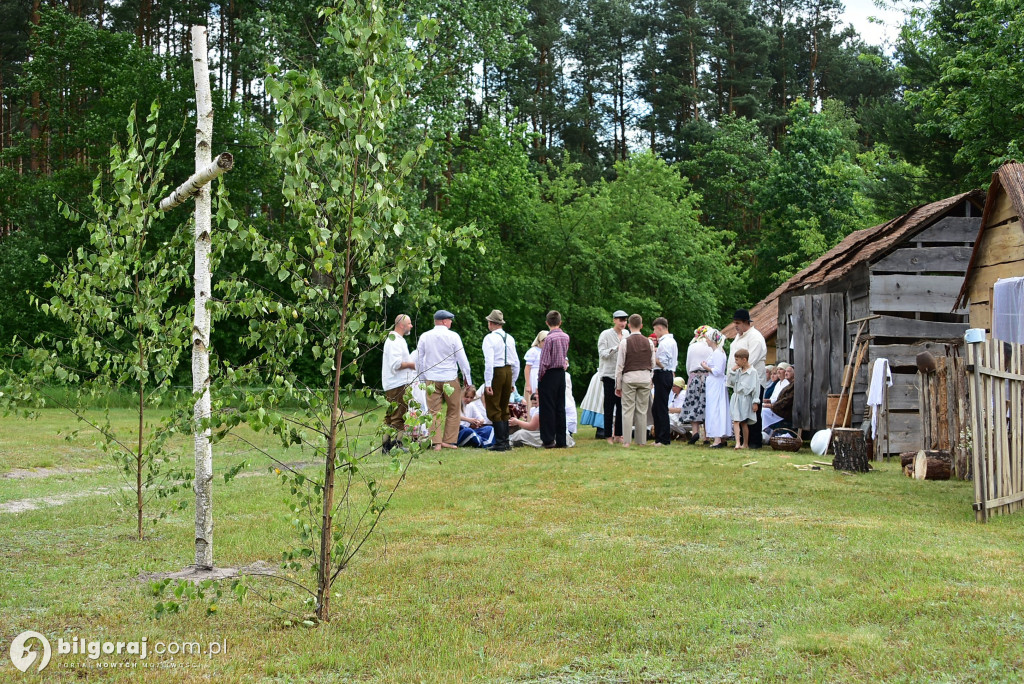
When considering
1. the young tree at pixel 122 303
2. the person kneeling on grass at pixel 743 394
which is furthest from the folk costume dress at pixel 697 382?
Answer: the young tree at pixel 122 303

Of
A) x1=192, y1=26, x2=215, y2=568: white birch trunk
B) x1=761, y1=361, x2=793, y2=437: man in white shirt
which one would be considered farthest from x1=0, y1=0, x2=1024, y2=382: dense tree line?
x1=192, y1=26, x2=215, y2=568: white birch trunk

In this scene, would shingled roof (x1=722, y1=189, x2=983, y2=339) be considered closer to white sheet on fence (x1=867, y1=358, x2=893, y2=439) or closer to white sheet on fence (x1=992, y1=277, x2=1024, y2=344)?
white sheet on fence (x1=992, y1=277, x2=1024, y2=344)

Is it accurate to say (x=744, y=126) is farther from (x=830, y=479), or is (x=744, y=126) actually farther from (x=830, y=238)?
(x=830, y=479)

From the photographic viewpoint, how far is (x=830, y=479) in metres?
11.1

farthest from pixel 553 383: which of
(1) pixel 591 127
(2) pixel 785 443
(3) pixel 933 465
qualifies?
(1) pixel 591 127

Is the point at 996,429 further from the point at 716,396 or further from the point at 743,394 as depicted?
the point at 716,396

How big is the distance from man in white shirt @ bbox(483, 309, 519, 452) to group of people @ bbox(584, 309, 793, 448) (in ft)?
5.65

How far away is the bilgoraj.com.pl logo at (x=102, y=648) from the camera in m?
4.42

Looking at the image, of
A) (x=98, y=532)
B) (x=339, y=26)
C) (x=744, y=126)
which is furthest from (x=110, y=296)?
(x=744, y=126)

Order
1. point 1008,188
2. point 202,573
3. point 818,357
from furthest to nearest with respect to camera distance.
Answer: point 818,357, point 1008,188, point 202,573

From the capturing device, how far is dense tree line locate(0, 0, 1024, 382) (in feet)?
86.7

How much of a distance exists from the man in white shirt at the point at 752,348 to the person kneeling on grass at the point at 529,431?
301 centimetres

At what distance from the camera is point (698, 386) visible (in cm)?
1622

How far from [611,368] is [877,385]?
14.1 ft
